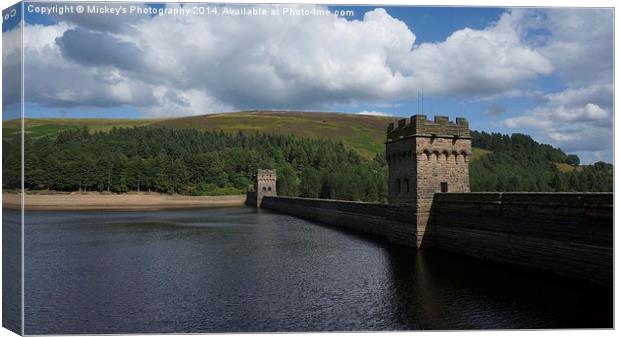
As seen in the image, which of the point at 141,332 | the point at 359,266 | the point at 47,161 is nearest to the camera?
the point at 141,332

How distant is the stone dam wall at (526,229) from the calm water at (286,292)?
2.51ft

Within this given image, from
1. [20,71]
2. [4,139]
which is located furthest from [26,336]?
[20,71]

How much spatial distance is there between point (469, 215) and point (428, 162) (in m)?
4.35

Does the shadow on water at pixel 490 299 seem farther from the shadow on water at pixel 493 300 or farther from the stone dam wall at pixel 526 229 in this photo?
the stone dam wall at pixel 526 229

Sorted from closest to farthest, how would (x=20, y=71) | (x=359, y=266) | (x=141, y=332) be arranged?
1. (x=20, y=71)
2. (x=141, y=332)
3. (x=359, y=266)

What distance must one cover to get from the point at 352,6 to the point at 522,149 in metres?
101

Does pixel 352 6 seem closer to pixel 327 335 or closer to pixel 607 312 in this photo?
pixel 327 335

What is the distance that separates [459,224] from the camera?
24.6 metres

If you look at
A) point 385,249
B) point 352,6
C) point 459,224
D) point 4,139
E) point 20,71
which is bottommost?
point 385,249

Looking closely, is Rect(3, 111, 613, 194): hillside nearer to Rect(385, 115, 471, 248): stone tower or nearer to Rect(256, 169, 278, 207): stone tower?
Rect(256, 169, 278, 207): stone tower

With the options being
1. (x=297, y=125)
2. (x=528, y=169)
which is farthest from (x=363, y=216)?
(x=297, y=125)

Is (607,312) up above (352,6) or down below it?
below

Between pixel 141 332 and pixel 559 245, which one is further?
pixel 559 245

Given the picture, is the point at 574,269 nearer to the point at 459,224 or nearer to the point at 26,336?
the point at 459,224
